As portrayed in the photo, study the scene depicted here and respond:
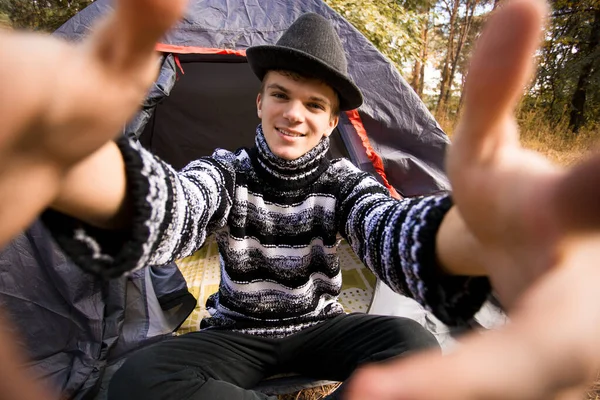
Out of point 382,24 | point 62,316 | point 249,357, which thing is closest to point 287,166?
point 249,357

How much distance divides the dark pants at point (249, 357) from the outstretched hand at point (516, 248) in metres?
0.59

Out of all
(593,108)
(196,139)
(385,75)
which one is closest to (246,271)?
(385,75)

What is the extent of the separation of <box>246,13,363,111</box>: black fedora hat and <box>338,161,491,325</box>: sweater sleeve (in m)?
0.35

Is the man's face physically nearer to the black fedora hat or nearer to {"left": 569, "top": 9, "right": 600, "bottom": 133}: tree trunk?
the black fedora hat

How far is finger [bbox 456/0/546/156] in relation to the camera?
228 millimetres

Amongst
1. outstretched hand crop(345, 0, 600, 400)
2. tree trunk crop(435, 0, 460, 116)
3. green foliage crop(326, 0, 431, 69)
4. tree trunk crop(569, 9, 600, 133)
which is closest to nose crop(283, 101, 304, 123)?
outstretched hand crop(345, 0, 600, 400)

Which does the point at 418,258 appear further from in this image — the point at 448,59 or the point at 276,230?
the point at 448,59

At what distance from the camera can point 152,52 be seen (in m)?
0.23

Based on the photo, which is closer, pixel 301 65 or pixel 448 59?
pixel 301 65

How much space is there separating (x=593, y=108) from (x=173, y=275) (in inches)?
202

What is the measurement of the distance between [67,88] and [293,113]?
611mm

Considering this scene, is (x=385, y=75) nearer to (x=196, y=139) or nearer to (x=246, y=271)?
(x=246, y=271)

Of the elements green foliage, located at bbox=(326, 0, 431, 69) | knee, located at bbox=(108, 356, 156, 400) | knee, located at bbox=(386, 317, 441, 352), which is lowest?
knee, located at bbox=(108, 356, 156, 400)

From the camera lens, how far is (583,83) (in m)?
4.07
